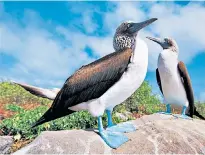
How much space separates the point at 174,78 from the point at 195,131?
113 cm

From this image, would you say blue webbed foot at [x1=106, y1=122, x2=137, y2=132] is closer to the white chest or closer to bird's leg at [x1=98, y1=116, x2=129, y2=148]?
bird's leg at [x1=98, y1=116, x2=129, y2=148]

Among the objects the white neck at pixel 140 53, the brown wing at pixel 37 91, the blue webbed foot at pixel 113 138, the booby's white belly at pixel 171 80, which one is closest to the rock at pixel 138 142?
the blue webbed foot at pixel 113 138

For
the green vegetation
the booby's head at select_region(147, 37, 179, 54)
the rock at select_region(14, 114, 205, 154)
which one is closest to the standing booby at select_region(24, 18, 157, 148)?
the rock at select_region(14, 114, 205, 154)

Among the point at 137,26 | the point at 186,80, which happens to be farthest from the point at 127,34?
the point at 186,80

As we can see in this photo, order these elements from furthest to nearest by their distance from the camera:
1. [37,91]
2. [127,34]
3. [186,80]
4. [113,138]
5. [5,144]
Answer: [5,144] < [186,80] < [37,91] < [127,34] < [113,138]

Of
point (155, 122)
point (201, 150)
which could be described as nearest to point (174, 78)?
point (155, 122)

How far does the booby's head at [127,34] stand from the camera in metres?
5.98

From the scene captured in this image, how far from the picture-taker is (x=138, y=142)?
6051 mm

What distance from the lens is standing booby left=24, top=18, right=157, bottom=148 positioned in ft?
19.1

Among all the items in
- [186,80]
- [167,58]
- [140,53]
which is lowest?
[186,80]

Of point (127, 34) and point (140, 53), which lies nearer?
point (140, 53)

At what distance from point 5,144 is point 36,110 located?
1.95 meters

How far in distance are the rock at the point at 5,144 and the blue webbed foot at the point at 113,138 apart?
3.05 meters

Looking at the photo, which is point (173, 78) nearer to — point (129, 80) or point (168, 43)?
point (168, 43)
